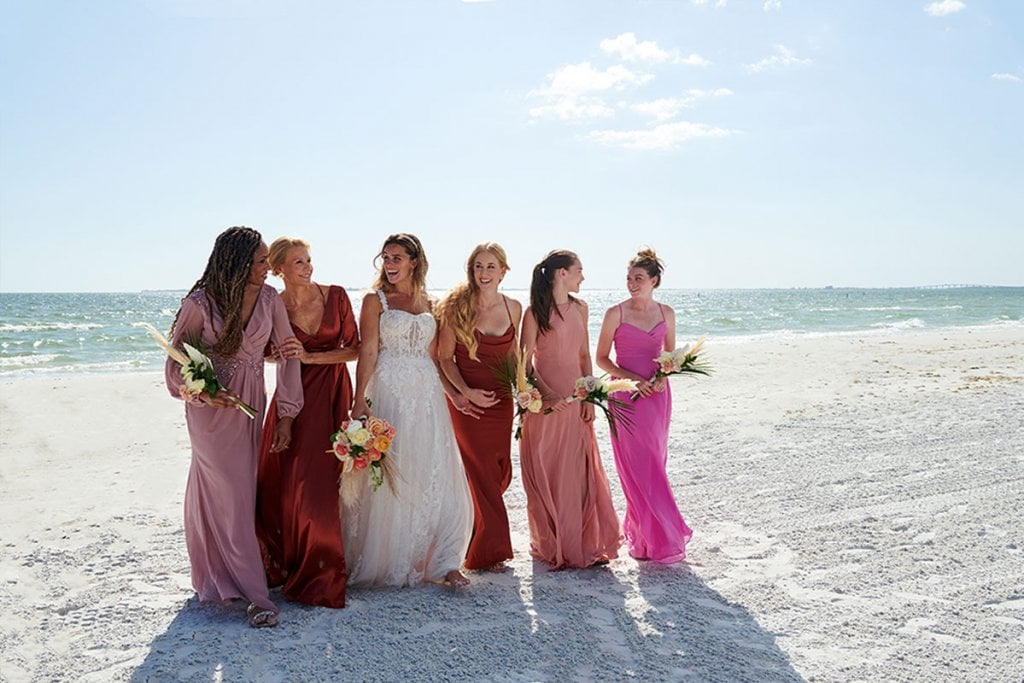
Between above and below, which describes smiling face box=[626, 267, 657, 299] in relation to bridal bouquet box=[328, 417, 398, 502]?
above

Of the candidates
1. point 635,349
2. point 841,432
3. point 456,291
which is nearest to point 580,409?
point 635,349

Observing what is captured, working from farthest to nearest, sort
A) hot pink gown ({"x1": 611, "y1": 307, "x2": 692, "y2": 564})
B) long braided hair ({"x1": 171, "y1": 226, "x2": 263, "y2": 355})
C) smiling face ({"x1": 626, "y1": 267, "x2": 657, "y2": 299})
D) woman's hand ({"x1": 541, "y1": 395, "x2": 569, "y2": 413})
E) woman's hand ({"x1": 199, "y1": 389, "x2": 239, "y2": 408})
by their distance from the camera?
smiling face ({"x1": 626, "y1": 267, "x2": 657, "y2": 299}) < hot pink gown ({"x1": 611, "y1": 307, "x2": 692, "y2": 564}) < woman's hand ({"x1": 541, "y1": 395, "x2": 569, "y2": 413}) < long braided hair ({"x1": 171, "y1": 226, "x2": 263, "y2": 355}) < woman's hand ({"x1": 199, "y1": 389, "x2": 239, "y2": 408})

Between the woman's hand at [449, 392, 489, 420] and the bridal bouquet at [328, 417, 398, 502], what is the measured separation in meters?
0.75

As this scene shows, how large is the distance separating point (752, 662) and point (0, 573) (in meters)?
5.38

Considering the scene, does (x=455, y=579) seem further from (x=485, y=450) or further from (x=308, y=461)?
(x=308, y=461)

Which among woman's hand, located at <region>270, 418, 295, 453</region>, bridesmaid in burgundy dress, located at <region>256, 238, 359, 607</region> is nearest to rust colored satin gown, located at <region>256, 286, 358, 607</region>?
bridesmaid in burgundy dress, located at <region>256, 238, 359, 607</region>

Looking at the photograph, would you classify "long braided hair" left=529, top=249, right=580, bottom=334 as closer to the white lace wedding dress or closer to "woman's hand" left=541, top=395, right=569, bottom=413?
"woman's hand" left=541, top=395, right=569, bottom=413

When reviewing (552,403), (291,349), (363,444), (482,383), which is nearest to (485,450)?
(482,383)

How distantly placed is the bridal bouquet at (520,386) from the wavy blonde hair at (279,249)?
166 cm

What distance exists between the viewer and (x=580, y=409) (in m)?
6.09

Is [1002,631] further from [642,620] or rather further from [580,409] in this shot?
[580,409]

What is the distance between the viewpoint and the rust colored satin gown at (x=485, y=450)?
5.88 m

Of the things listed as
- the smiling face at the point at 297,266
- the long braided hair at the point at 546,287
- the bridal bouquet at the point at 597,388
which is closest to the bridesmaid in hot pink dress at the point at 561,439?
the long braided hair at the point at 546,287

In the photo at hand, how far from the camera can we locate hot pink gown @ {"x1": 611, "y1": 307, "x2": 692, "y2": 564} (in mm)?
6105
